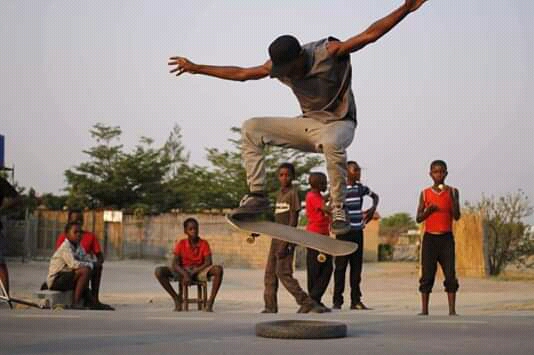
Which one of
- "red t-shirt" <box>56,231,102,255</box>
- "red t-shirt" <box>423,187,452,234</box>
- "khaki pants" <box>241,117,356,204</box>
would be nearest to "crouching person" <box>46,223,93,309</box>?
"red t-shirt" <box>56,231,102,255</box>

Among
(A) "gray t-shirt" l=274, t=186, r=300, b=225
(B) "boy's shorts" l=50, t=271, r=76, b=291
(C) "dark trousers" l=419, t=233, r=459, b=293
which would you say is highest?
(A) "gray t-shirt" l=274, t=186, r=300, b=225

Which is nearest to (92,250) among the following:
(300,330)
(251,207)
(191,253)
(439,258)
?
(191,253)

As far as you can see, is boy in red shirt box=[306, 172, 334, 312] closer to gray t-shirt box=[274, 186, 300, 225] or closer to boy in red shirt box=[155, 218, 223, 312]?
gray t-shirt box=[274, 186, 300, 225]

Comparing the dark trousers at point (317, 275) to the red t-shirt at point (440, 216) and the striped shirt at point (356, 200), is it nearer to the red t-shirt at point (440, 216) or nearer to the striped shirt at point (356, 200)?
the striped shirt at point (356, 200)

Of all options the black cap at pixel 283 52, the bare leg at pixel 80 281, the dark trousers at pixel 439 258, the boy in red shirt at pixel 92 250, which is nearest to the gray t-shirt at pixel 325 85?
the black cap at pixel 283 52

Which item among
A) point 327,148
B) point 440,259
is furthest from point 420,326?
point 440,259

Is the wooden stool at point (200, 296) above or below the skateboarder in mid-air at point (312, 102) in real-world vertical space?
below

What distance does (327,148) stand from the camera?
7.43 meters

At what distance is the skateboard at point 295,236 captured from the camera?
780 cm

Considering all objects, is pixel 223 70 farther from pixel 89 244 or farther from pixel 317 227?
pixel 89 244

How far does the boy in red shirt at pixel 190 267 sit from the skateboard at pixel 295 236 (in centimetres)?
460

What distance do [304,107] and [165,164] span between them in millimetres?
44873

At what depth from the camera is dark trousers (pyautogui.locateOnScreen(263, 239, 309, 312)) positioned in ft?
36.8

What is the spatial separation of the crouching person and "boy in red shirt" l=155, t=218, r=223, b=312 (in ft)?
3.23
